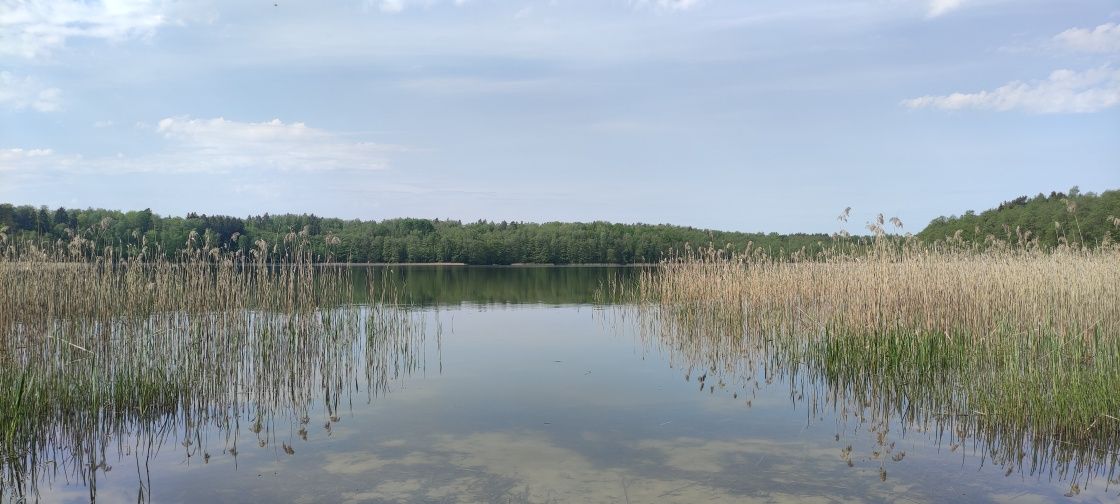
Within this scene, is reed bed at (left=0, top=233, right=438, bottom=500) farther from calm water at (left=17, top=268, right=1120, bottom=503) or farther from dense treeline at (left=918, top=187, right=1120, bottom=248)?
dense treeline at (left=918, top=187, right=1120, bottom=248)

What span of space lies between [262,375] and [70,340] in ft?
6.91

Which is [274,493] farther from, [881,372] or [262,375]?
[881,372]

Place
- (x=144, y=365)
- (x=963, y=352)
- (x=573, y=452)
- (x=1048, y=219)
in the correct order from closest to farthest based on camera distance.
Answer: (x=573, y=452) → (x=144, y=365) → (x=963, y=352) → (x=1048, y=219)

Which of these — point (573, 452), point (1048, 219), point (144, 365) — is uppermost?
point (1048, 219)

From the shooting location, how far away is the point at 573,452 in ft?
19.9

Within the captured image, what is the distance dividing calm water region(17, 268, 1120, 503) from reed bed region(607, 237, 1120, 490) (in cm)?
29

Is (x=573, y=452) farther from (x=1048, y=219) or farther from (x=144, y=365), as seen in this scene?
(x=1048, y=219)

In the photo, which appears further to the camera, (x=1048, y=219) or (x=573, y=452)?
(x=1048, y=219)

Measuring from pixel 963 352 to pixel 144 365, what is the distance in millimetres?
9524

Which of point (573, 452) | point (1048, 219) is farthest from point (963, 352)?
point (1048, 219)

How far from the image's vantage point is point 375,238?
71000 mm

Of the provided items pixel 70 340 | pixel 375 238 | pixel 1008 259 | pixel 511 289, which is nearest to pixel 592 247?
pixel 375 238

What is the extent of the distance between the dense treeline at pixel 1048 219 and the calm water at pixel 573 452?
19755mm

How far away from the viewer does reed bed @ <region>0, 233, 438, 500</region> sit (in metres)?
6.02
